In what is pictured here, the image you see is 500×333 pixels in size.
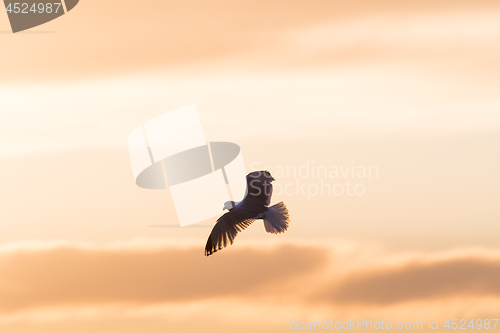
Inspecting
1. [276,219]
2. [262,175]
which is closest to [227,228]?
[276,219]

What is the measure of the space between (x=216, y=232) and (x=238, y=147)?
313cm

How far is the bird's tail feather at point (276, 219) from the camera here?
15594 millimetres

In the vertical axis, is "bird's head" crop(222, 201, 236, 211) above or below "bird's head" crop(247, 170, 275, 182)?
below

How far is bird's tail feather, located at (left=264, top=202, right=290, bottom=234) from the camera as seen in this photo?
51.2 ft

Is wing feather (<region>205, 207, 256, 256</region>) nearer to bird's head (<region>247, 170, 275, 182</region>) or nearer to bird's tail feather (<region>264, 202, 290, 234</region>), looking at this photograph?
bird's tail feather (<region>264, 202, 290, 234</region>)

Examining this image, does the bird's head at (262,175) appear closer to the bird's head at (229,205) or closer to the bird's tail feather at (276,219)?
the bird's tail feather at (276,219)

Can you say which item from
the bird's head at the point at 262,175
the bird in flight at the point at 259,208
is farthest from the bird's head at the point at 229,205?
the bird's head at the point at 262,175

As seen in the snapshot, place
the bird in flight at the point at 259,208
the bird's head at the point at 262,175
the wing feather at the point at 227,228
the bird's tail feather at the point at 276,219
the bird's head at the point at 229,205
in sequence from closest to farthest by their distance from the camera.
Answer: the wing feather at the point at 227,228 → the bird in flight at the point at 259,208 → the bird's head at the point at 229,205 → the bird's tail feather at the point at 276,219 → the bird's head at the point at 262,175

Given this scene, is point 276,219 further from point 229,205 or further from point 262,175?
point 229,205

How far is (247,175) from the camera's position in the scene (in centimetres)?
1586

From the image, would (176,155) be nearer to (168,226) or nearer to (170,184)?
(170,184)

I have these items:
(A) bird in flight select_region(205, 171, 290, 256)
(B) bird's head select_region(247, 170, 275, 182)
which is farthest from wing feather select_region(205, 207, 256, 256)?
(B) bird's head select_region(247, 170, 275, 182)

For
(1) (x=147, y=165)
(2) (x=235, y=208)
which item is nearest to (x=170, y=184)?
(1) (x=147, y=165)

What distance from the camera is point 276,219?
15.7 m
